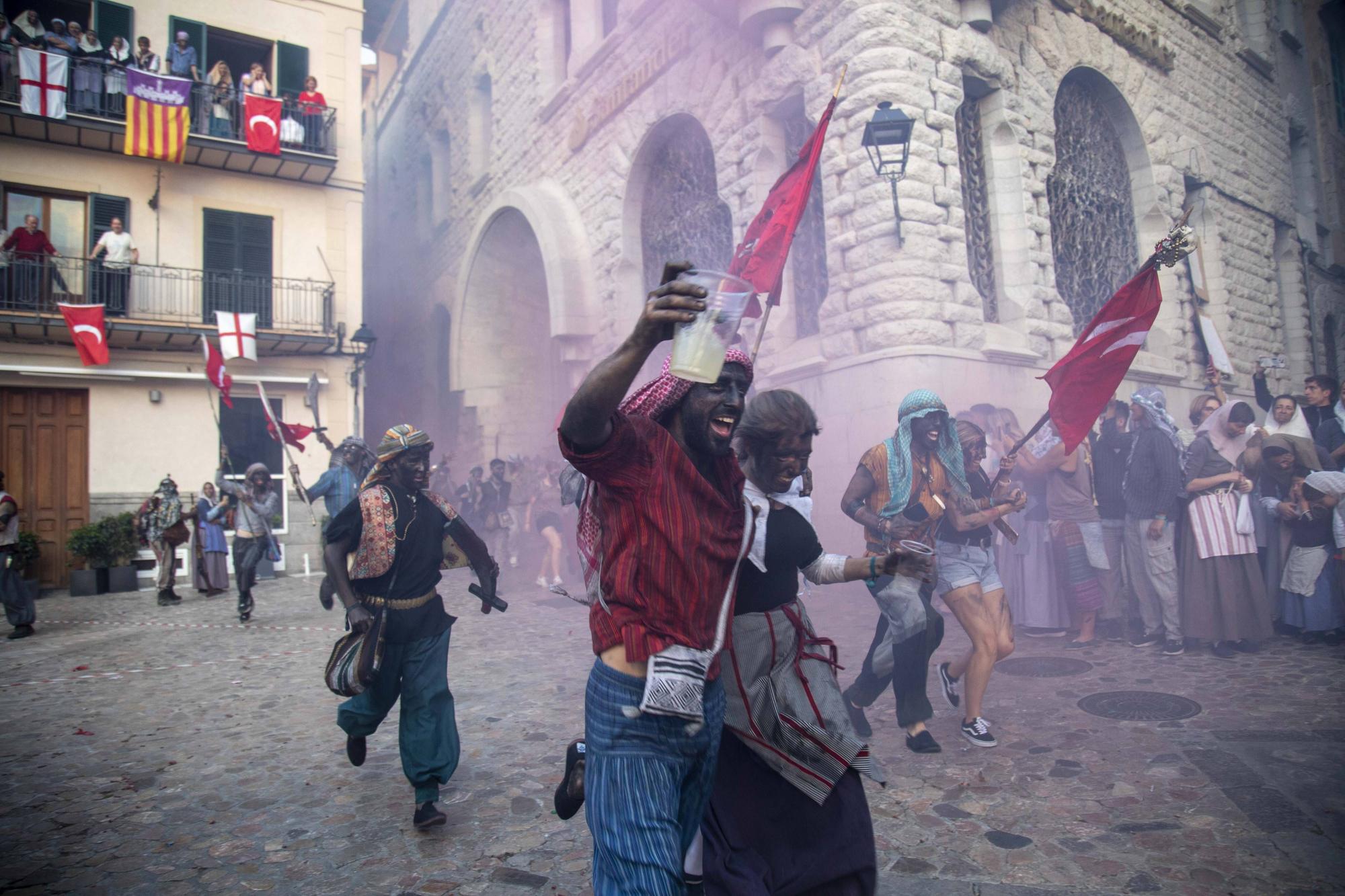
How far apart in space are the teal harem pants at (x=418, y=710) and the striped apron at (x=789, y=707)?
6.37 ft

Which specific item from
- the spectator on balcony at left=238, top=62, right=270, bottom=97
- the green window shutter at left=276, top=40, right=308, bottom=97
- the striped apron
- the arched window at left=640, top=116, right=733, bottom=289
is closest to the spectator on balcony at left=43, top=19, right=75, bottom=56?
the spectator on balcony at left=238, top=62, right=270, bottom=97

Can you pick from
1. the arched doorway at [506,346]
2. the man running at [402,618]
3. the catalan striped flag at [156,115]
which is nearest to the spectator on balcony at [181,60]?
the catalan striped flag at [156,115]

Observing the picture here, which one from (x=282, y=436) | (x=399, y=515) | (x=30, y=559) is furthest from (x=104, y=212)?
(x=399, y=515)

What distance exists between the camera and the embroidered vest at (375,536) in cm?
388

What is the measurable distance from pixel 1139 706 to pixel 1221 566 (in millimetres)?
2148

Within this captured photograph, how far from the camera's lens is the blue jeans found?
185 centimetres

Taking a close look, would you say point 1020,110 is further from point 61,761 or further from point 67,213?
point 67,213

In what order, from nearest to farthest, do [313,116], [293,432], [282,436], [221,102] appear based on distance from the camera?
[282,436]
[293,432]
[221,102]
[313,116]

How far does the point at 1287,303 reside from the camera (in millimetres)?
14398

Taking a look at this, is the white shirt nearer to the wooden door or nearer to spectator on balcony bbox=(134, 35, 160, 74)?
the wooden door

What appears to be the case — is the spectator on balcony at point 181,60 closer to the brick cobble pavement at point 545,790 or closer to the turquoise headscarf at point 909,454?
the brick cobble pavement at point 545,790

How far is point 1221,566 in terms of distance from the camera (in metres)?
6.46

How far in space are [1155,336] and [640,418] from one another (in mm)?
12585

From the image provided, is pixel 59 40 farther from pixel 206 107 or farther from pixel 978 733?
pixel 978 733
